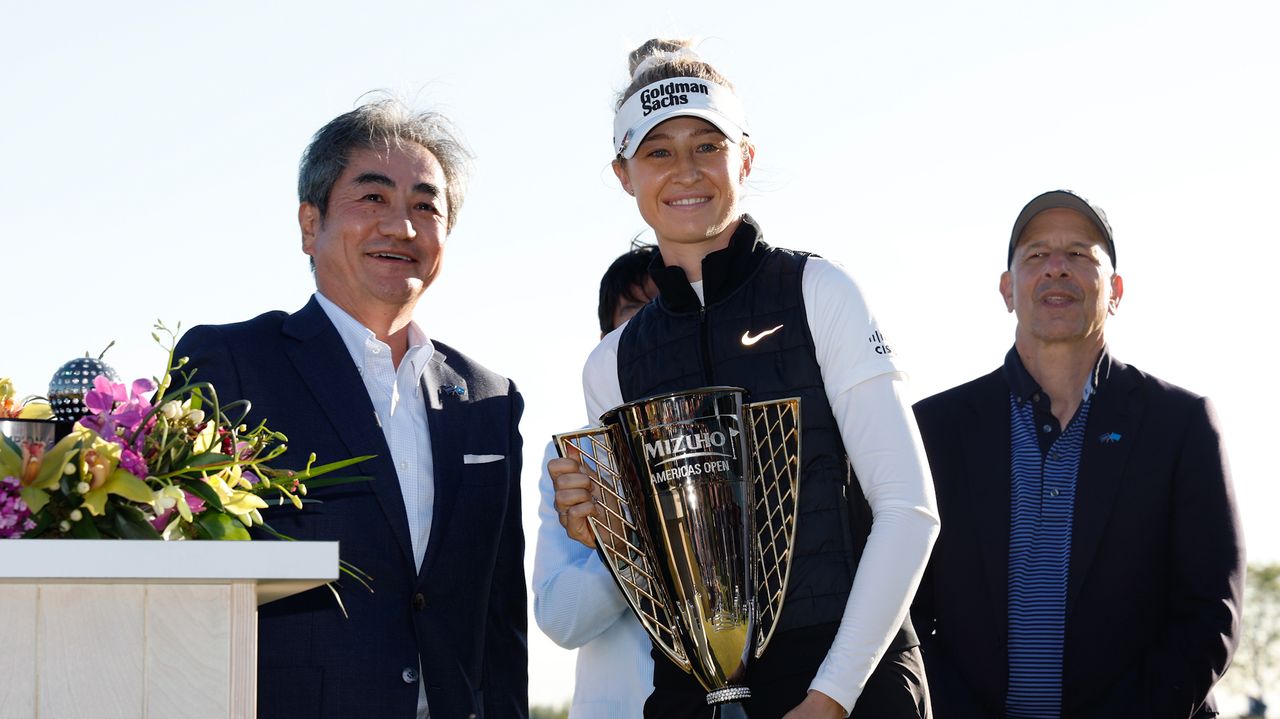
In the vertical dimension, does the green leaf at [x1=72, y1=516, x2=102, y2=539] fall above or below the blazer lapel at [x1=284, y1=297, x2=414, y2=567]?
below

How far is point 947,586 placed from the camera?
13.8 ft

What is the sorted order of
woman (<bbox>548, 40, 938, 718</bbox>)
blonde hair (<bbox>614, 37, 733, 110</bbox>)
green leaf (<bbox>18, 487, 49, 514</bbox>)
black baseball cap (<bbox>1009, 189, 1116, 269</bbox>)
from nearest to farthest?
green leaf (<bbox>18, 487, 49, 514</bbox>) → woman (<bbox>548, 40, 938, 718</bbox>) → blonde hair (<bbox>614, 37, 733, 110</bbox>) → black baseball cap (<bbox>1009, 189, 1116, 269</bbox>)

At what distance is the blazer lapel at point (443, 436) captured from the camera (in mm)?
3906

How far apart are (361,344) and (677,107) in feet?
4.46

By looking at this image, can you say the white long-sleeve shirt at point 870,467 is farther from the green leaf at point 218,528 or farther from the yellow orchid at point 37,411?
the yellow orchid at point 37,411

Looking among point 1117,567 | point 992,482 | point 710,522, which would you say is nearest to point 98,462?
point 710,522

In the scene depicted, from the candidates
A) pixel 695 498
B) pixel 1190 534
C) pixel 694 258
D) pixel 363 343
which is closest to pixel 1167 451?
pixel 1190 534

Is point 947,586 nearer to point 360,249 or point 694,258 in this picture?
point 694,258

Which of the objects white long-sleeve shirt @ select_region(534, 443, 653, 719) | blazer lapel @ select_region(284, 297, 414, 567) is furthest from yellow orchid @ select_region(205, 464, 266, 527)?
white long-sleeve shirt @ select_region(534, 443, 653, 719)

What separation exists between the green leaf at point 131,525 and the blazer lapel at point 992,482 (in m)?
2.58

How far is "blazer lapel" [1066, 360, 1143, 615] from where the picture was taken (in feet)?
13.4

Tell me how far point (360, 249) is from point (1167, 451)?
2476 millimetres

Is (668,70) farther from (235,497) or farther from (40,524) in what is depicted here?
(40,524)

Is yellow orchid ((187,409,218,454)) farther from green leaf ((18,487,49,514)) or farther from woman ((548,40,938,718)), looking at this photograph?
woman ((548,40,938,718))
